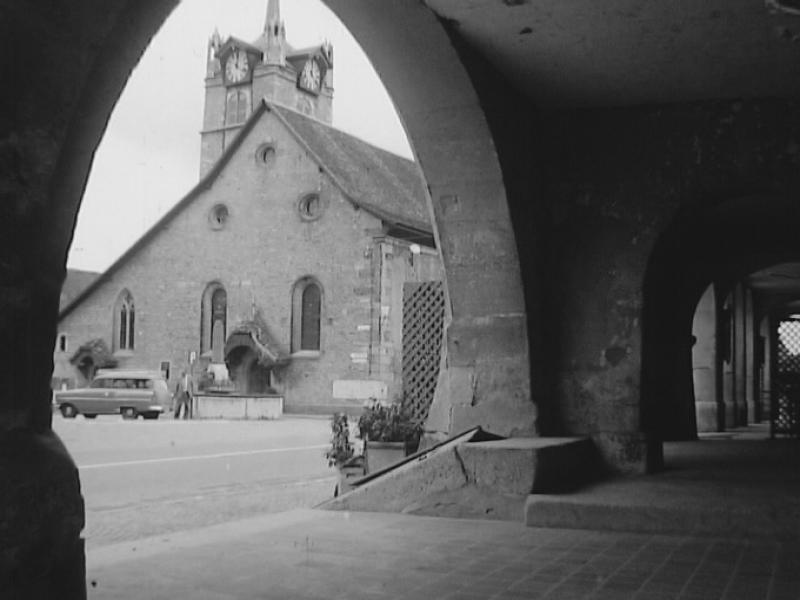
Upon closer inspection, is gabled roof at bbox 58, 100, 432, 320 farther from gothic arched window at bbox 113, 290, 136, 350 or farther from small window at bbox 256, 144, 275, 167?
gothic arched window at bbox 113, 290, 136, 350

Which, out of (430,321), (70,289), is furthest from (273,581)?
(70,289)

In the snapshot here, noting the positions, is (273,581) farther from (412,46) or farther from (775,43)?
(775,43)

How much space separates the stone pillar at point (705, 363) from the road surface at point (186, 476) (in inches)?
222

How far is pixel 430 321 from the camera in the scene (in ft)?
34.6

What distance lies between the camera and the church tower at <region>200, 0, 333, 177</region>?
61.4 metres

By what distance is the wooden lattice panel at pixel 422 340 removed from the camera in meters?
10.4

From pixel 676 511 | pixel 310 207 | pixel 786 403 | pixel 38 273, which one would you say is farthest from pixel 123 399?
pixel 38 273

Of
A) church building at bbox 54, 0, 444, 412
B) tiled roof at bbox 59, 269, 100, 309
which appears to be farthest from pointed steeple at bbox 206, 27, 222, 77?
church building at bbox 54, 0, 444, 412

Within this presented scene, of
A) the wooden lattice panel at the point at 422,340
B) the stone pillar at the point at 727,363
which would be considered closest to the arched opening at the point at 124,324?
the stone pillar at the point at 727,363

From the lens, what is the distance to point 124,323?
3709cm

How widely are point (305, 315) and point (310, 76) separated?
36003 millimetres

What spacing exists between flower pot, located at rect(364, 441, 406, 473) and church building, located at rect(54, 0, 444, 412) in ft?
69.0

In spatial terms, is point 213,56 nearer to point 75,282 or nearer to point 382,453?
point 75,282

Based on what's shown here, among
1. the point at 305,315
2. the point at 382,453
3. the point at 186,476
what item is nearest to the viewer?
the point at 382,453
